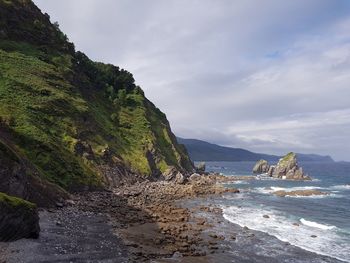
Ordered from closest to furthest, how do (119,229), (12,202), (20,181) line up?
(12,202) → (20,181) → (119,229)

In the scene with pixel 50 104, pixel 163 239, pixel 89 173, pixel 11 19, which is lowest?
pixel 163 239

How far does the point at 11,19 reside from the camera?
113 metres

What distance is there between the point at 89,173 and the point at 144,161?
104 ft

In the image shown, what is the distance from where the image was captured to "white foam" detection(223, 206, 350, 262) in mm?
47750

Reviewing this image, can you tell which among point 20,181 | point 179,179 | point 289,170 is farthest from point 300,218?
point 289,170

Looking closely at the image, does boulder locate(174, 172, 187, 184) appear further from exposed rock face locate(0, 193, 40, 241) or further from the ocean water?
exposed rock face locate(0, 193, 40, 241)

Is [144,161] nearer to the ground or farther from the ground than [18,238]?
farther from the ground

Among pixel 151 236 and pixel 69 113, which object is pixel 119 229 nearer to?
pixel 151 236

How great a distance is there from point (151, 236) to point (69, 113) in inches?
1985

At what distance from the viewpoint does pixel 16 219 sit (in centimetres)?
3325

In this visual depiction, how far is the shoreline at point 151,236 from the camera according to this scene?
120 feet

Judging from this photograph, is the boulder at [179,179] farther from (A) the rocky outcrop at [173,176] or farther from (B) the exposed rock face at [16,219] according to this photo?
(B) the exposed rock face at [16,219]

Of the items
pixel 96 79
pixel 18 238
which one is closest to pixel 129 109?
pixel 96 79

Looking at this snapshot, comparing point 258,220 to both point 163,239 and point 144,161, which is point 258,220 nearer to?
point 163,239
